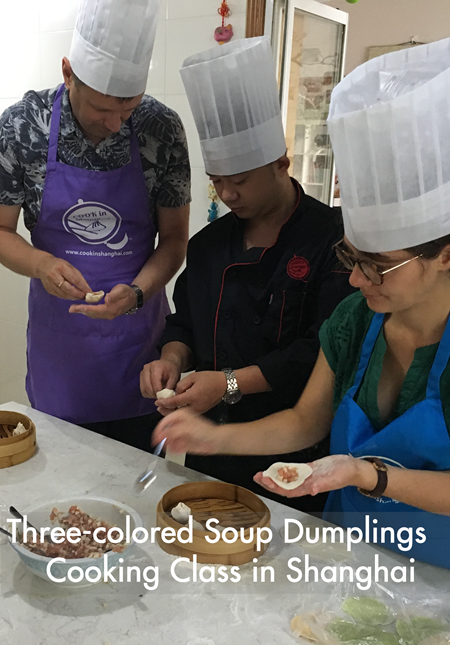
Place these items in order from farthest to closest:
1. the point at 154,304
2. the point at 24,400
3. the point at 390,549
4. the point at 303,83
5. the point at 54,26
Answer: the point at 24,400 → the point at 54,26 → the point at 303,83 → the point at 154,304 → the point at 390,549

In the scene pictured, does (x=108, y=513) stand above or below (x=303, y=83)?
below

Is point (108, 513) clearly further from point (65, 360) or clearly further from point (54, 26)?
point (54, 26)

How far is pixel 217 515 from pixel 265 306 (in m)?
0.55

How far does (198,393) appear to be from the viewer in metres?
1.39

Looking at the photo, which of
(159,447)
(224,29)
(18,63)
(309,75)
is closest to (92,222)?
(159,447)

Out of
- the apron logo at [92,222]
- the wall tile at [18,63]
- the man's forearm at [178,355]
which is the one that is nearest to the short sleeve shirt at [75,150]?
the apron logo at [92,222]

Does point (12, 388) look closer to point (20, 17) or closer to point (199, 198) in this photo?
point (199, 198)

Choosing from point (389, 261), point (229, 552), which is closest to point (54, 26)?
point (389, 261)

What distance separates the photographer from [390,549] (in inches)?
43.3

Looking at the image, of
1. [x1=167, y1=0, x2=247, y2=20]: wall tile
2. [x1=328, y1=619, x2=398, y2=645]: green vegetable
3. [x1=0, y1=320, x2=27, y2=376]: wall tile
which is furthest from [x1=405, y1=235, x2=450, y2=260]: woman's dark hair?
[x1=0, y1=320, x2=27, y2=376]: wall tile

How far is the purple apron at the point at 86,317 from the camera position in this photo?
1683 millimetres

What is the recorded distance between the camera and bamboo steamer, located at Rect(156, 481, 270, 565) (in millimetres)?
1043

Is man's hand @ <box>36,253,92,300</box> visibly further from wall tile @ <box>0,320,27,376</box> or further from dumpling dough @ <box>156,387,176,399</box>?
wall tile @ <box>0,320,27,376</box>

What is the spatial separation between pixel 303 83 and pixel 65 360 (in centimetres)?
162
